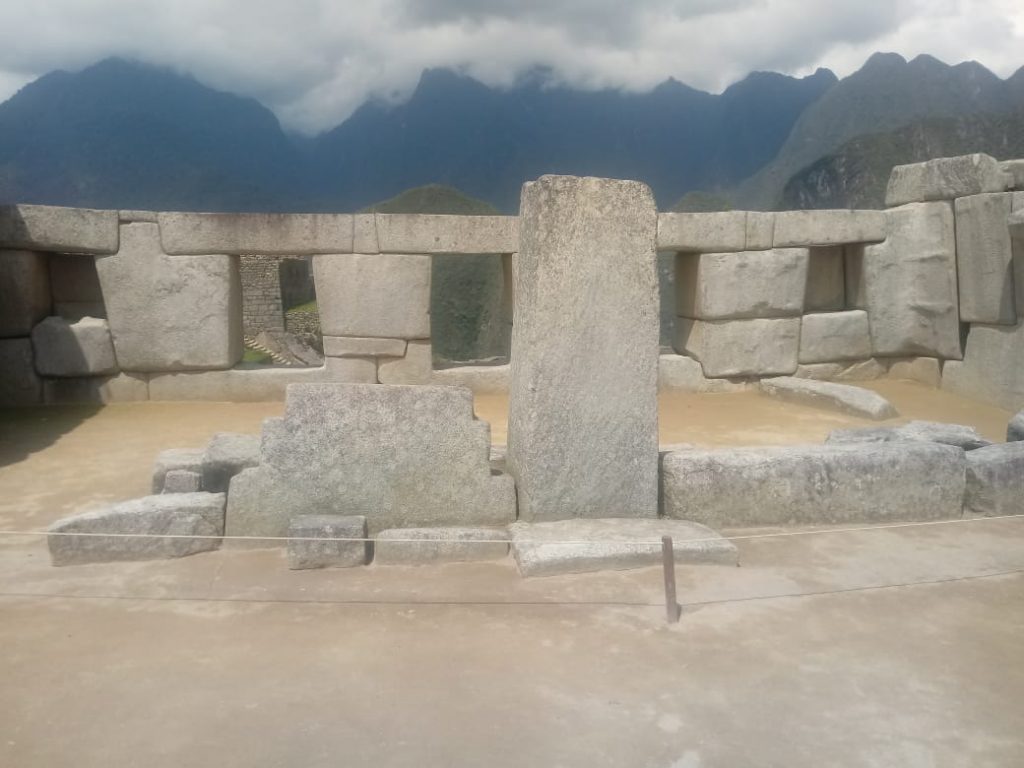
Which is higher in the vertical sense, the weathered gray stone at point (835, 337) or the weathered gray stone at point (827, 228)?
the weathered gray stone at point (827, 228)

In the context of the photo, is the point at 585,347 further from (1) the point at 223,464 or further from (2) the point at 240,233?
(2) the point at 240,233

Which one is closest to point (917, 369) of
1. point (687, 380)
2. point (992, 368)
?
point (992, 368)

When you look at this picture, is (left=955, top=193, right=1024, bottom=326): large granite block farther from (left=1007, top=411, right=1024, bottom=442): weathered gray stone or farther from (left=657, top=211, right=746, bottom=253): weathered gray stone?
(left=1007, top=411, right=1024, bottom=442): weathered gray stone

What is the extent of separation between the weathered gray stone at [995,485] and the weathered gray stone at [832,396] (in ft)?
9.94

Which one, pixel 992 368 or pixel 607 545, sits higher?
pixel 992 368

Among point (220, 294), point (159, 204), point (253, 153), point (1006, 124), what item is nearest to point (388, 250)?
point (220, 294)

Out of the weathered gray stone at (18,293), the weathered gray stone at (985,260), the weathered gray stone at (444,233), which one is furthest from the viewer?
the weathered gray stone at (444,233)

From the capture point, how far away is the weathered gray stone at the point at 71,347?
8547 millimetres

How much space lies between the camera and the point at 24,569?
13.8ft

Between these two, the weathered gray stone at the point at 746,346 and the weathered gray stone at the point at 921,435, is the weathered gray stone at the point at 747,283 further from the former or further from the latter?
the weathered gray stone at the point at 921,435

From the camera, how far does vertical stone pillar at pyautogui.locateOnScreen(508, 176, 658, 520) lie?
14.5 ft

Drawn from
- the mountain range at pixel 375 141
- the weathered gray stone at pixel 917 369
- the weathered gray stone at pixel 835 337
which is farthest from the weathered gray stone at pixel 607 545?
the mountain range at pixel 375 141

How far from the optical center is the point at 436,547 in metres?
4.27

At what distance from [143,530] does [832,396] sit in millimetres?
6805
